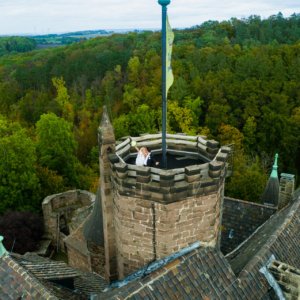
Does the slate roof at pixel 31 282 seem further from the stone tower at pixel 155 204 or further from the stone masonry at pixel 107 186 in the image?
the stone tower at pixel 155 204

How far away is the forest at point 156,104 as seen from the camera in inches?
1125

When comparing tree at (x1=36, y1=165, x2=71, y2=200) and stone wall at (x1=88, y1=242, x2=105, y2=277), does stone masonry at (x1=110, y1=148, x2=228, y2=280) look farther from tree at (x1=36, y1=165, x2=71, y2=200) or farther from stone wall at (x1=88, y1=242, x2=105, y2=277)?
tree at (x1=36, y1=165, x2=71, y2=200)

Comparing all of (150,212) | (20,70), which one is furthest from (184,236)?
(20,70)

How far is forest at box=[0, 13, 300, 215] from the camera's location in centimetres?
2856

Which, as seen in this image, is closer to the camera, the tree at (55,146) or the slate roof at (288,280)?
the slate roof at (288,280)

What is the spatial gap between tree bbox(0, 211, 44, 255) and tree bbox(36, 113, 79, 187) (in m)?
8.48

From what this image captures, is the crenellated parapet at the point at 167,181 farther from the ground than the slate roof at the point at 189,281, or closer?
farther from the ground

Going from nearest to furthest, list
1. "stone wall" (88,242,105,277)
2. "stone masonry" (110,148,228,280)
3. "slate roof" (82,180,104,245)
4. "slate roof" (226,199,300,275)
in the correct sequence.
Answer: "stone masonry" (110,148,228,280), "slate roof" (226,199,300,275), "slate roof" (82,180,104,245), "stone wall" (88,242,105,277)

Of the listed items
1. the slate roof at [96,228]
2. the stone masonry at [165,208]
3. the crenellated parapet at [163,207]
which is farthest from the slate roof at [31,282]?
the slate roof at [96,228]

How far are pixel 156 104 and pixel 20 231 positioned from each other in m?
29.8

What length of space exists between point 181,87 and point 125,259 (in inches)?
1646

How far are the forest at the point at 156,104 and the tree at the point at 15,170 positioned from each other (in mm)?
88

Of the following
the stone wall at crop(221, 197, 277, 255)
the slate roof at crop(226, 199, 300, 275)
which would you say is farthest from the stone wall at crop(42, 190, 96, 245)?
the slate roof at crop(226, 199, 300, 275)

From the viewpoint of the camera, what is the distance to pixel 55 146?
105 ft
